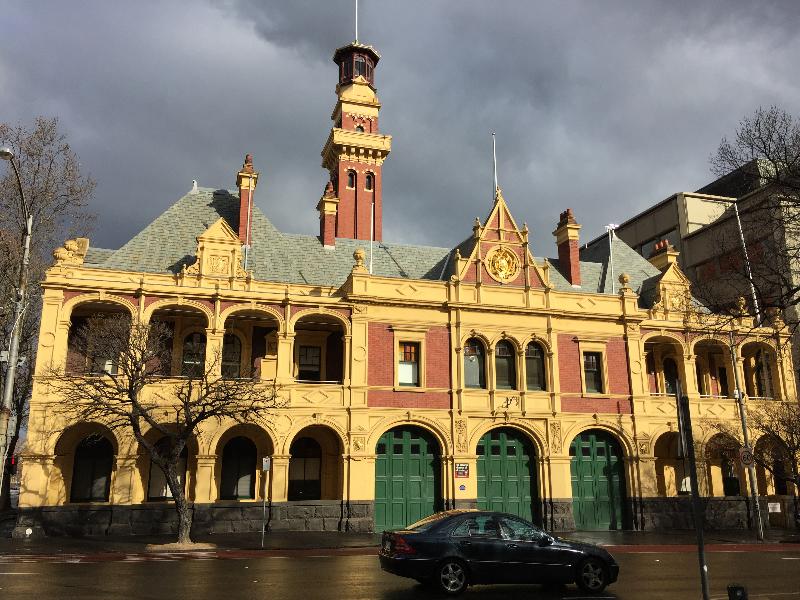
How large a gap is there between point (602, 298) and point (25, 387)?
3299 centimetres

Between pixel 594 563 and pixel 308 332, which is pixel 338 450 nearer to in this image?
pixel 308 332

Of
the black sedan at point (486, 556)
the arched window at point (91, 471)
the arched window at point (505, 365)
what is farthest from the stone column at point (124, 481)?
the arched window at point (505, 365)

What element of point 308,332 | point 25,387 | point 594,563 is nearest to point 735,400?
point 308,332

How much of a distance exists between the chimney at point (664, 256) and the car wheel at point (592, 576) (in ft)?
92.1

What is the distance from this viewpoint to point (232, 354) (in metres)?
30.2

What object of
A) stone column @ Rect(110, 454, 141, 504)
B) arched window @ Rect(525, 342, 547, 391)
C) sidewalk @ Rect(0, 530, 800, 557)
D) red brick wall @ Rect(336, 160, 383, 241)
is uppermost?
red brick wall @ Rect(336, 160, 383, 241)

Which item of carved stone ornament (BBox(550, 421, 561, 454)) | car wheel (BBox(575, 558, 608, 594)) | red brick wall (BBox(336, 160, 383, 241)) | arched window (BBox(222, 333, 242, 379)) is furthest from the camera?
red brick wall (BBox(336, 160, 383, 241))

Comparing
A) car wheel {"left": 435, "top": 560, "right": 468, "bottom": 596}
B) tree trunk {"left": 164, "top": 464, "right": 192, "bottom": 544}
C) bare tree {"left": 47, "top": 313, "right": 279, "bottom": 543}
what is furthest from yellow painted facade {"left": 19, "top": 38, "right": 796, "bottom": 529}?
car wheel {"left": 435, "top": 560, "right": 468, "bottom": 596}

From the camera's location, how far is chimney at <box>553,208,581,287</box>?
36625 millimetres

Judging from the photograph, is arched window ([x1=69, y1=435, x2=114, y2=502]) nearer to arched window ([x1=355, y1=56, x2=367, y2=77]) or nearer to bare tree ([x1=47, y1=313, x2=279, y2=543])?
bare tree ([x1=47, y1=313, x2=279, y2=543])

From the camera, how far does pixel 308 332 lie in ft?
102

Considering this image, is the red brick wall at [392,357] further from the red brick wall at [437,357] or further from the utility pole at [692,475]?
the utility pole at [692,475]

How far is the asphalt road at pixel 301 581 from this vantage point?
12.6m

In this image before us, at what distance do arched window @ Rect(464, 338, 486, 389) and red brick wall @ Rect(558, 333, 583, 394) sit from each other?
12.4 feet
